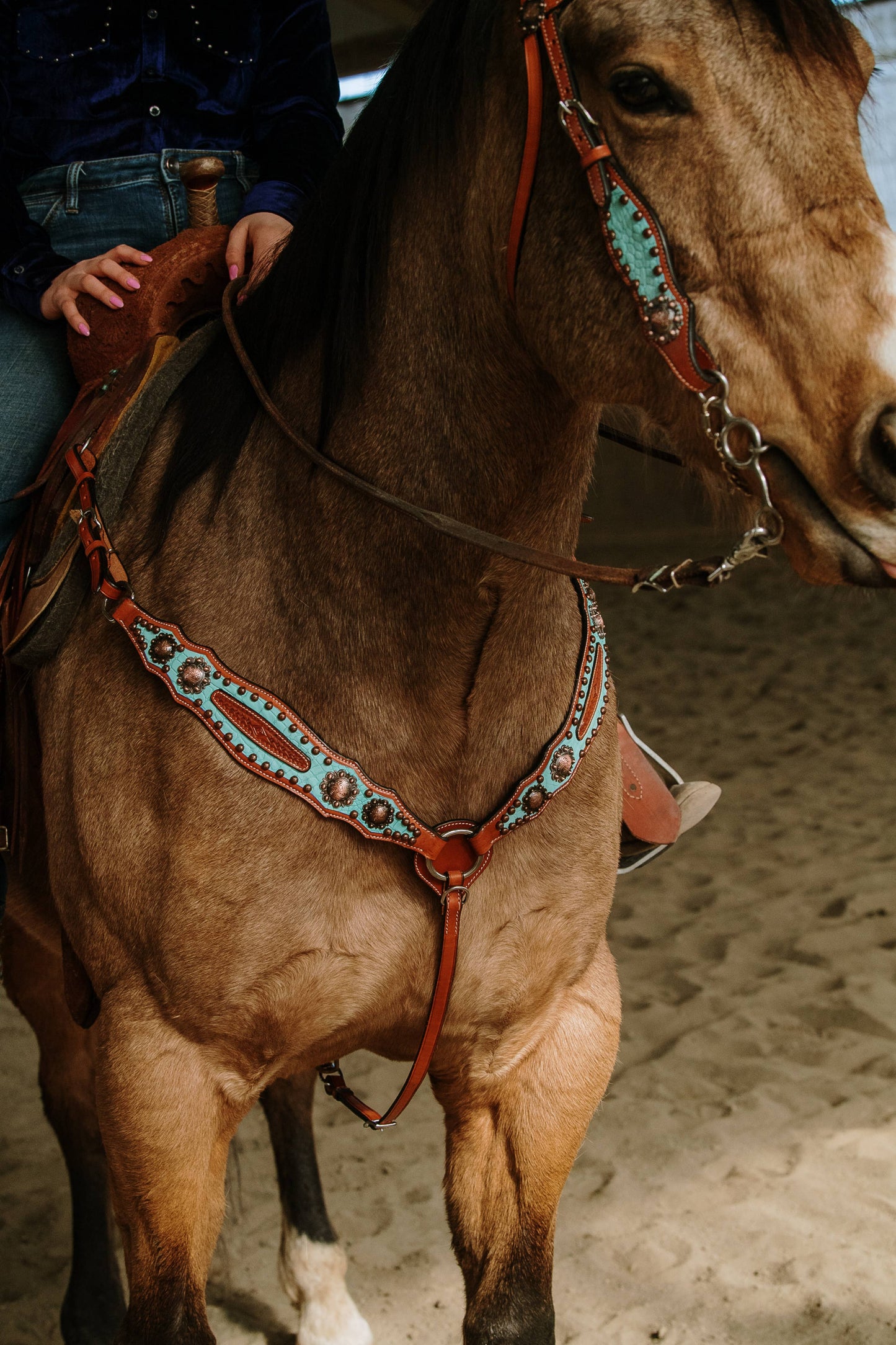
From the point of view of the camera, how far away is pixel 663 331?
113 cm

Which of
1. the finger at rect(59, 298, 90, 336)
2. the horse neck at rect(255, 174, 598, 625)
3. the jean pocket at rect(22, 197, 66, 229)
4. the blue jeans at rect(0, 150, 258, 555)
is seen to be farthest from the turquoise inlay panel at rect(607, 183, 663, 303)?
the jean pocket at rect(22, 197, 66, 229)

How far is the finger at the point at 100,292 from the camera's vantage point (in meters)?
1.84

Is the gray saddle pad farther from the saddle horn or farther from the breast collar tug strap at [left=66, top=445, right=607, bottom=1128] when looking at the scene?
the saddle horn

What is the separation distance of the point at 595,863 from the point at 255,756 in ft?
1.69

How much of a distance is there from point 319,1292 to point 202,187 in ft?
7.38

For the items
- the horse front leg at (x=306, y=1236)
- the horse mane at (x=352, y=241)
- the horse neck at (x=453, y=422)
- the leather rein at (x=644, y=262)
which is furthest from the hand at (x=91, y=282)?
the horse front leg at (x=306, y=1236)

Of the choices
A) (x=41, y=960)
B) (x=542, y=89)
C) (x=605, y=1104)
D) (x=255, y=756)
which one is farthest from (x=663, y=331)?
(x=605, y=1104)

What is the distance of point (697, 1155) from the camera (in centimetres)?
313

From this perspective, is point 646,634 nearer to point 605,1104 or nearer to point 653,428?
point 605,1104

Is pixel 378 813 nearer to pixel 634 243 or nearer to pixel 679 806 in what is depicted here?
pixel 634 243

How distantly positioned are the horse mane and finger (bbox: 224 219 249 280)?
202 mm

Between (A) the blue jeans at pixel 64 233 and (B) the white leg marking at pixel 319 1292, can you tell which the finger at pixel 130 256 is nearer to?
(A) the blue jeans at pixel 64 233

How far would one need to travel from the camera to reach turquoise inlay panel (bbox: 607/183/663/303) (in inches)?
44.4

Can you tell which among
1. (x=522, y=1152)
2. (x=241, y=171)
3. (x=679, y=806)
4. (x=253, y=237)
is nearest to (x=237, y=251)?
(x=253, y=237)
